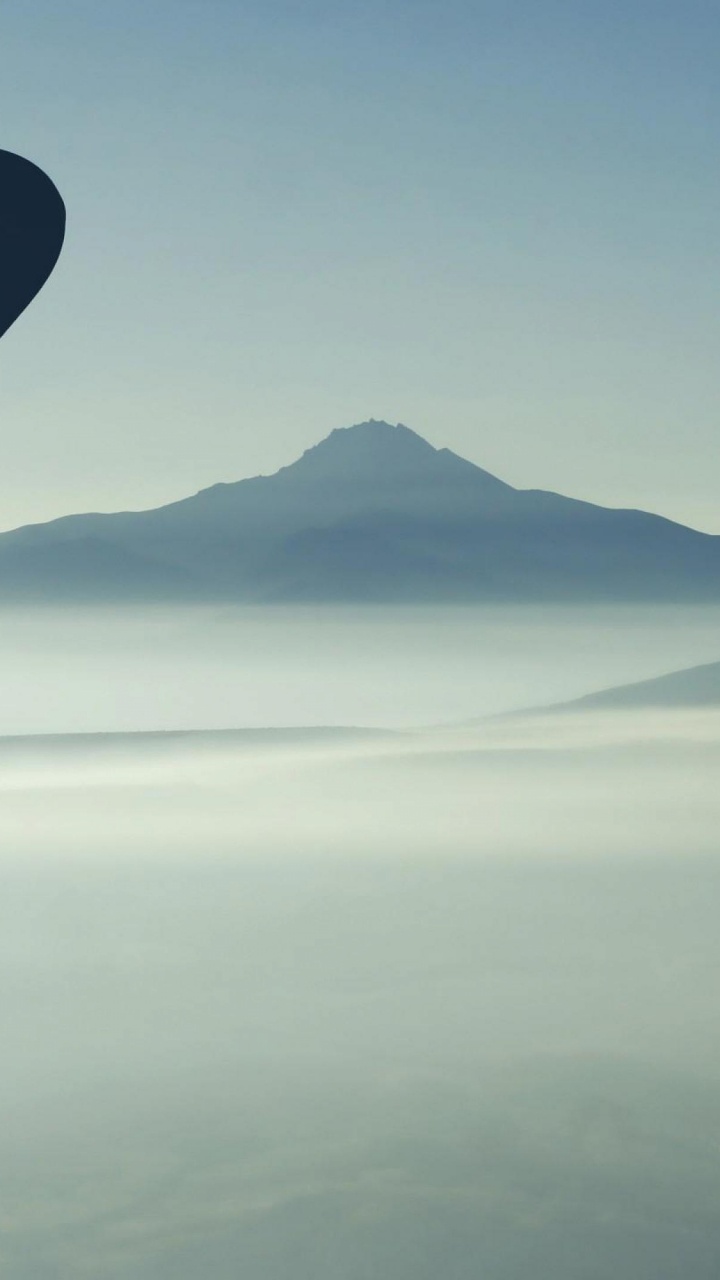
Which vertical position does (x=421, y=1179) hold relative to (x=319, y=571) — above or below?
below

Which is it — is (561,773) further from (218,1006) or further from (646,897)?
(218,1006)

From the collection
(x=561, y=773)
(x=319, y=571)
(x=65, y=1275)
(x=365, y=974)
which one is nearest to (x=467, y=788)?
(x=561, y=773)

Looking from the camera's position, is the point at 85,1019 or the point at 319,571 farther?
the point at 319,571

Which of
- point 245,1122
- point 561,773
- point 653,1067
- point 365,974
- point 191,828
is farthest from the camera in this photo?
point 561,773

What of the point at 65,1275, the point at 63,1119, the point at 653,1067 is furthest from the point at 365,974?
the point at 65,1275

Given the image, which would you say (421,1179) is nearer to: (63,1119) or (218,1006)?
(63,1119)

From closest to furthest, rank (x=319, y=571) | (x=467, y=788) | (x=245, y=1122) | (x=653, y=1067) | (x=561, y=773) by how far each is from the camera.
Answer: (x=245, y=1122) → (x=653, y=1067) → (x=467, y=788) → (x=561, y=773) → (x=319, y=571)
